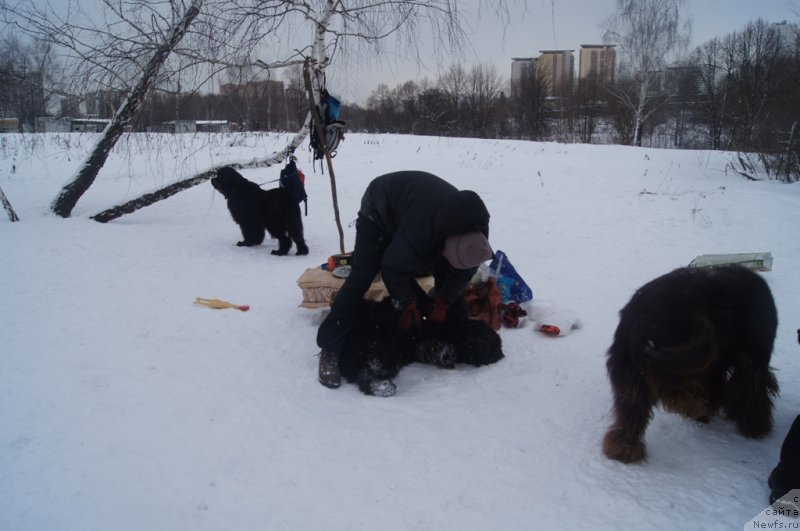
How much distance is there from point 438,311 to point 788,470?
2.16 meters

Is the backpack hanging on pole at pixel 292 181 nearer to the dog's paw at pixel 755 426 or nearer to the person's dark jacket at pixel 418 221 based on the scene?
the person's dark jacket at pixel 418 221

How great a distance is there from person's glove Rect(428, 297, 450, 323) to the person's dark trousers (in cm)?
56

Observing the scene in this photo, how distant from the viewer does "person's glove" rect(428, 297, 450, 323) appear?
3.60m

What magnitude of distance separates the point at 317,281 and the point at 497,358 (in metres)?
1.63

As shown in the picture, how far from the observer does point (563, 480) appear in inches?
91.9

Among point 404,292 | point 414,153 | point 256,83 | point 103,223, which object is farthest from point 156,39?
point 414,153

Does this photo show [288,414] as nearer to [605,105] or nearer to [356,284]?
[356,284]

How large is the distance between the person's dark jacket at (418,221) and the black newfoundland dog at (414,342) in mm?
329

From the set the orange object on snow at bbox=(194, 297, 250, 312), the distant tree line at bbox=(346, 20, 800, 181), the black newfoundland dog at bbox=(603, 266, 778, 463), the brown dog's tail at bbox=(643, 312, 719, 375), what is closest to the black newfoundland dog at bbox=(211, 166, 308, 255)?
the orange object on snow at bbox=(194, 297, 250, 312)

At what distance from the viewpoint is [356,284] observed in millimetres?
3324

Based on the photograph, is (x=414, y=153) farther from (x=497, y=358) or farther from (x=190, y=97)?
(x=497, y=358)

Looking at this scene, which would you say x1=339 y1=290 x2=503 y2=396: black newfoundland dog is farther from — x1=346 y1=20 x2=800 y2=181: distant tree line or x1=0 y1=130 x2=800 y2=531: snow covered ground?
x1=346 y1=20 x2=800 y2=181: distant tree line

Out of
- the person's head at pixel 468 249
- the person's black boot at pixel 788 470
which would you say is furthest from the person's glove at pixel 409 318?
the person's black boot at pixel 788 470

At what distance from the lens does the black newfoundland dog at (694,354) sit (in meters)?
2.10
